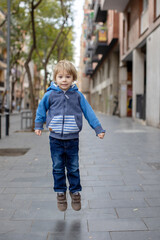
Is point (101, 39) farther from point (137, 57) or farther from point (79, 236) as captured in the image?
point (79, 236)

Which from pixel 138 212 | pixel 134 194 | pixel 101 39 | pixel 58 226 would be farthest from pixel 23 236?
pixel 101 39

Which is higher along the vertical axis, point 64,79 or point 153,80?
point 153,80

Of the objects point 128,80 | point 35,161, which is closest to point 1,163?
point 35,161

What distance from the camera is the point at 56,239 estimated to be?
2.73 m

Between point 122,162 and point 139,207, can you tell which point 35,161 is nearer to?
point 122,162

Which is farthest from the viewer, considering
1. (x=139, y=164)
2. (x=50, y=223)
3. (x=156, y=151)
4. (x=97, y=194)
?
(x=156, y=151)

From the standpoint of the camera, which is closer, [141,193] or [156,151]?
[141,193]

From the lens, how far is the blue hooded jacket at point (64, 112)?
3.27m

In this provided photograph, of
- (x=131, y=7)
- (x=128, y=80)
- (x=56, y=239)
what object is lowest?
(x=56, y=239)

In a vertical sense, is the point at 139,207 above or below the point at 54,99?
below

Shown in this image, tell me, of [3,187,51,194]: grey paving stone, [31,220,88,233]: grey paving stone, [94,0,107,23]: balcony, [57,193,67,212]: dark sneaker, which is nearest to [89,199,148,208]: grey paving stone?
[57,193,67,212]: dark sneaker

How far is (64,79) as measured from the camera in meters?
3.22

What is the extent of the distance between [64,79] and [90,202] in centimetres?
149

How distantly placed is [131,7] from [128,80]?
20.0 ft
